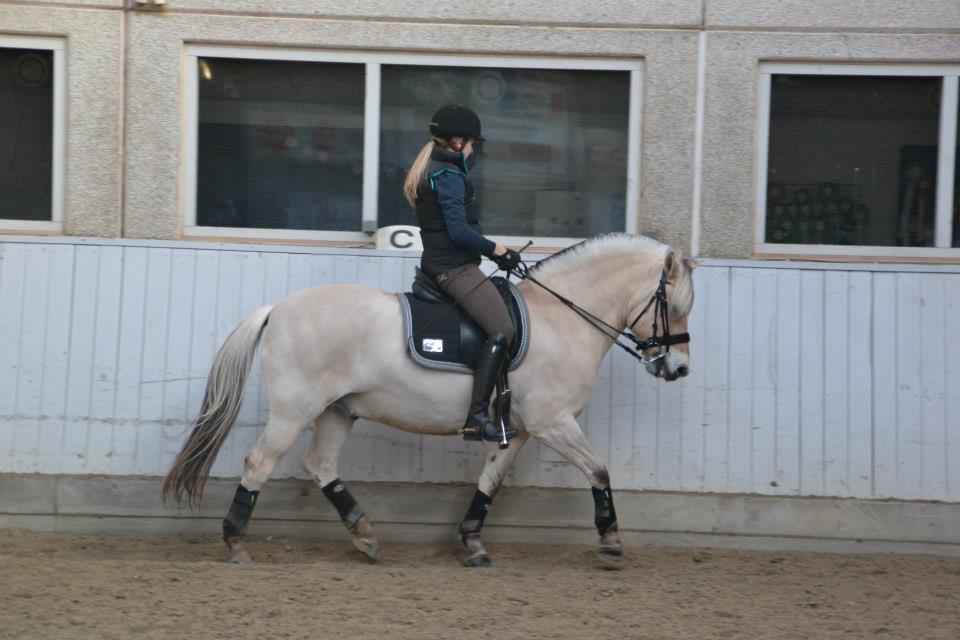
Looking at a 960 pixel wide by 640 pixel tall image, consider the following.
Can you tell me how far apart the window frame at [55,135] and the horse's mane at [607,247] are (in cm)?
313

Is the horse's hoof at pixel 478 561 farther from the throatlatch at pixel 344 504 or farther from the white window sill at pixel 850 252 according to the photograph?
the white window sill at pixel 850 252

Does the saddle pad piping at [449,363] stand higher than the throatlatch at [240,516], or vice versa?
the saddle pad piping at [449,363]

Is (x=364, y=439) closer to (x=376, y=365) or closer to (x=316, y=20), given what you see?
(x=376, y=365)

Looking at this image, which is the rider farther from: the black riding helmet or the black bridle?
the black bridle

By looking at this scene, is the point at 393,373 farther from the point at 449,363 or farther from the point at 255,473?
the point at 255,473

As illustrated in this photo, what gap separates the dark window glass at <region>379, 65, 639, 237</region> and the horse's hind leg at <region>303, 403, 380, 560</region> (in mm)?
1564

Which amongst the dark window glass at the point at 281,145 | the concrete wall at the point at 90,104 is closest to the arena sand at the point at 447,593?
the concrete wall at the point at 90,104

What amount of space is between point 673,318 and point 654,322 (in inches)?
4.2

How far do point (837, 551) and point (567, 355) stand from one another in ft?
7.13

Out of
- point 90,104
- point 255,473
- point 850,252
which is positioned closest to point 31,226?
point 90,104

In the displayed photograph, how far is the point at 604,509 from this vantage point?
591 centimetres

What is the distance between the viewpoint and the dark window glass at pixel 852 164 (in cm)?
706

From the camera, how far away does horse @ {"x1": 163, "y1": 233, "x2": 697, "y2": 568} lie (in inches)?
230

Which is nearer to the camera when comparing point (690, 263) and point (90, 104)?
point (690, 263)
